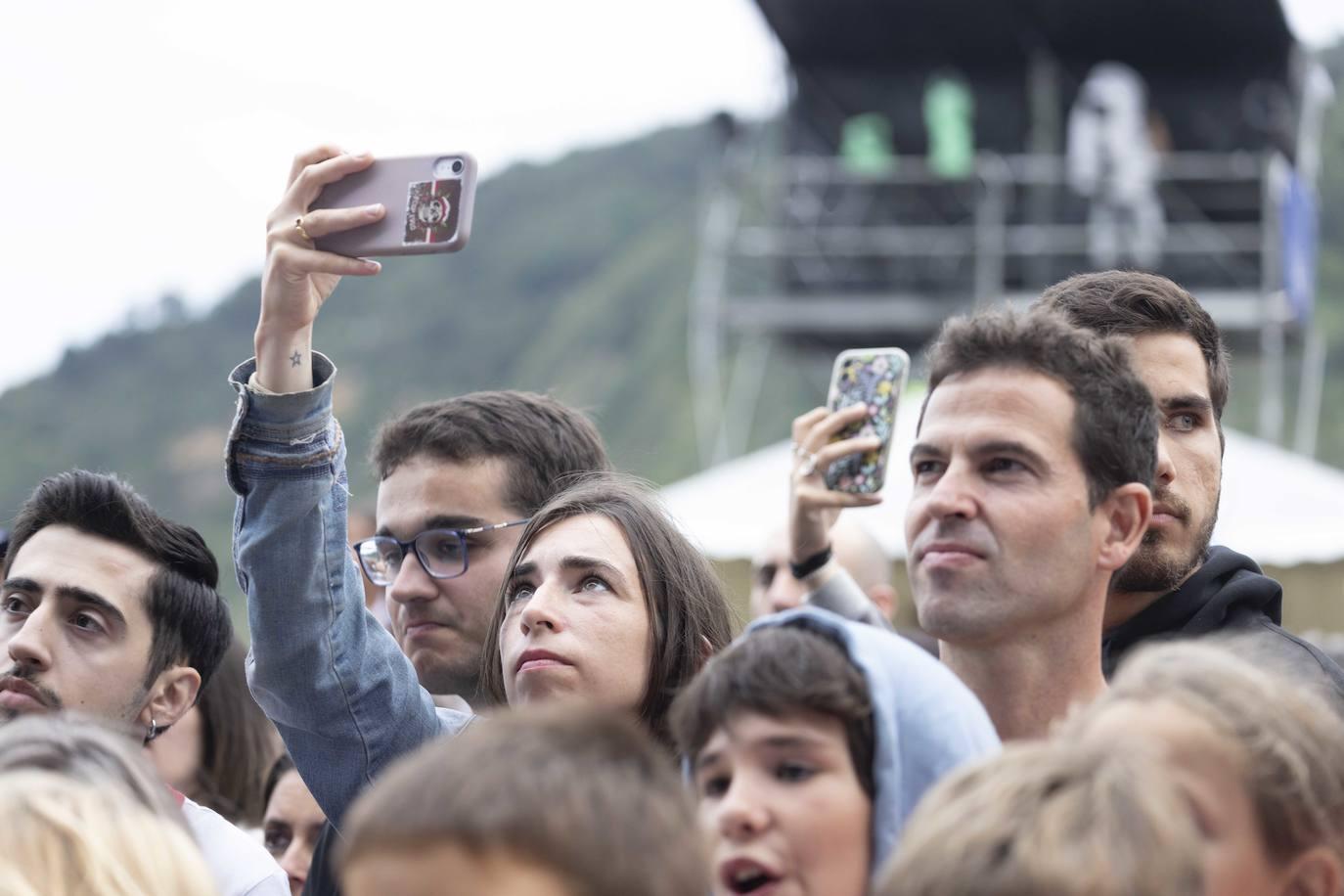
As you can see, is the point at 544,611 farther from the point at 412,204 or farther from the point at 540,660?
the point at 412,204

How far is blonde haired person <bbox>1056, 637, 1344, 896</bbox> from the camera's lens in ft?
6.82

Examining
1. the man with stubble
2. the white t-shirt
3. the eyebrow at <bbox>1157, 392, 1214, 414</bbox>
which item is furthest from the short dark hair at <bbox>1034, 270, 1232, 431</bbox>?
the white t-shirt

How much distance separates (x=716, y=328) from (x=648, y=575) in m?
15.0

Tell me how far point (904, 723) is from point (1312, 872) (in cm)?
51

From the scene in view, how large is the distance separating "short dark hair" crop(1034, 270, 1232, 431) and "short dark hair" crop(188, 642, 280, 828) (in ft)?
9.37

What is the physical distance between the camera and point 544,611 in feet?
10.2

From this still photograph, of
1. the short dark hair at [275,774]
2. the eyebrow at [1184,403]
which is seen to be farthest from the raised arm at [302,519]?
the short dark hair at [275,774]

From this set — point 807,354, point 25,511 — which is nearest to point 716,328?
point 807,354

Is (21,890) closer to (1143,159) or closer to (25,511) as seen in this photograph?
(25,511)

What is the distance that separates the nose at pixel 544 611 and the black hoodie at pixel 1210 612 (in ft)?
3.20

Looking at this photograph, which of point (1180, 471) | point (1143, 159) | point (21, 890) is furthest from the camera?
point (1143, 159)

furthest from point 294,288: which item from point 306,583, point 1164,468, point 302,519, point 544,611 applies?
point 1164,468

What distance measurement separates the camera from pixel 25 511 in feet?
12.9

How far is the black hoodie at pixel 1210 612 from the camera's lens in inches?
127
